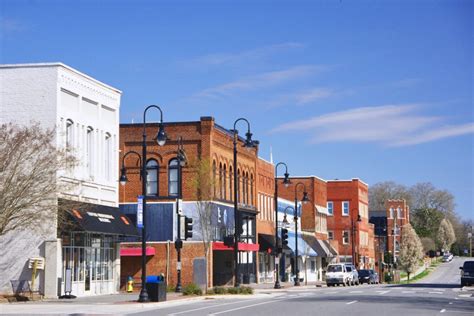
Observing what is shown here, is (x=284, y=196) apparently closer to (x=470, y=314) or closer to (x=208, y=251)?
(x=208, y=251)

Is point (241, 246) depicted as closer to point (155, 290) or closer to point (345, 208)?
Result: point (155, 290)

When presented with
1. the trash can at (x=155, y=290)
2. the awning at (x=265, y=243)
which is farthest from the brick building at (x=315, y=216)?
the trash can at (x=155, y=290)

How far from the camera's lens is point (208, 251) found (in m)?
56.2

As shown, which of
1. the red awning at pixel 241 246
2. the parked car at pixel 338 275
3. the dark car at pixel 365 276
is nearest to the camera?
the red awning at pixel 241 246

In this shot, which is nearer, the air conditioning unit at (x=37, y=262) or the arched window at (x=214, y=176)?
the air conditioning unit at (x=37, y=262)

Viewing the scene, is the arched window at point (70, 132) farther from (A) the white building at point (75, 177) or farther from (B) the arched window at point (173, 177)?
(B) the arched window at point (173, 177)

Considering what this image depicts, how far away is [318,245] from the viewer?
88375mm

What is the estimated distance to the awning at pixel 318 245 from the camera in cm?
8631

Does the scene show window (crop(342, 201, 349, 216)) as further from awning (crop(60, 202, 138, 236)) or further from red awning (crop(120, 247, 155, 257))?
awning (crop(60, 202, 138, 236))

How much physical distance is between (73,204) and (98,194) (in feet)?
19.2

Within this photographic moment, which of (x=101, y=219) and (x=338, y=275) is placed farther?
(x=338, y=275)

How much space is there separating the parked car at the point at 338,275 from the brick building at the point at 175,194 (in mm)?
8036

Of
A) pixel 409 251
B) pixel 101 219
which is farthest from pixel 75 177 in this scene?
pixel 409 251

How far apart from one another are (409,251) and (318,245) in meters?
41.5
